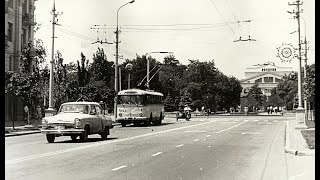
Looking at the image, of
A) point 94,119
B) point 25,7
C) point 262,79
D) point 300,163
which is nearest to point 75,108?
point 94,119

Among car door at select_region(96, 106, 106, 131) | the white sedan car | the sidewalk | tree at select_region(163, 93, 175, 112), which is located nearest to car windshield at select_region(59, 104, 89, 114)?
the white sedan car

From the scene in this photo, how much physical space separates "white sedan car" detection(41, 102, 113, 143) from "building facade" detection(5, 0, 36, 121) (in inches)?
423

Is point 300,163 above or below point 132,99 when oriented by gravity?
below

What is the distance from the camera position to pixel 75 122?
17469 millimetres

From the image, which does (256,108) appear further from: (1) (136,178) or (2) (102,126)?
(1) (136,178)

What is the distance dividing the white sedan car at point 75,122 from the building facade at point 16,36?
10.7m

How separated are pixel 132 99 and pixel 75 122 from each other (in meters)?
16.1

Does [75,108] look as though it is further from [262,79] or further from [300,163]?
[262,79]

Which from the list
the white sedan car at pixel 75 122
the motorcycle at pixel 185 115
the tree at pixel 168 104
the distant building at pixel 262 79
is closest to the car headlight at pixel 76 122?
the white sedan car at pixel 75 122

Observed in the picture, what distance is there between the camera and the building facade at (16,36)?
28.2 m

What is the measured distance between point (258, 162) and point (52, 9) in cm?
1342

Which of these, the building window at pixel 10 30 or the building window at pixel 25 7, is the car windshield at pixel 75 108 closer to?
the building window at pixel 25 7

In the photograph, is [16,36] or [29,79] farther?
[16,36]

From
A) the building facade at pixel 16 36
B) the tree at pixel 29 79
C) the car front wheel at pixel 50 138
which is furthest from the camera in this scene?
the building facade at pixel 16 36
